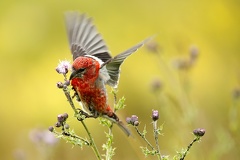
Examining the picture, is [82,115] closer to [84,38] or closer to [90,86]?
[90,86]

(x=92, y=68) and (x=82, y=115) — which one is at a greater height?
(x=92, y=68)

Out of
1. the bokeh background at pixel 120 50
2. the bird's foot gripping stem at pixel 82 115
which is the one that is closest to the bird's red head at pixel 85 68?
the bird's foot gripping stem at pixel 82 115

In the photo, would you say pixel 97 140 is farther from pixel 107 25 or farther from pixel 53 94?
pixel 107 25

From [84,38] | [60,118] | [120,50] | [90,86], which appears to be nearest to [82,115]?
[60,118]

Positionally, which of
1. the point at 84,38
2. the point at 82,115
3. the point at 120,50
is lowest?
the point at 82,115

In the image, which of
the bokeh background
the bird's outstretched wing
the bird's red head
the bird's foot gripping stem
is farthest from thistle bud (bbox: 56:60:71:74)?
the bokeh background

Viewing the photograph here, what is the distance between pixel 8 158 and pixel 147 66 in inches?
88.2

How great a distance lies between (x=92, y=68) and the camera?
2.83 m

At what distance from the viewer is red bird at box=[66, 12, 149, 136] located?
9.09 feet

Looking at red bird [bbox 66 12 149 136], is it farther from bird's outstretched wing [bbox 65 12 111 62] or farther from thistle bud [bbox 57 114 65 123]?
thistle bud [bbox 57 114 65 123]

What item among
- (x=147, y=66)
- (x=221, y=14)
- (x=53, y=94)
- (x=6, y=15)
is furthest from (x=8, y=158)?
(x=221, y=14)

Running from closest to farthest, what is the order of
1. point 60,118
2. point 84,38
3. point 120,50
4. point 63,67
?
point 60,118, point 63,67, point 84,38, point 120,50

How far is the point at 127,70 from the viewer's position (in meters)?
7.78

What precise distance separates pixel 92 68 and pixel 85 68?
0.06m
